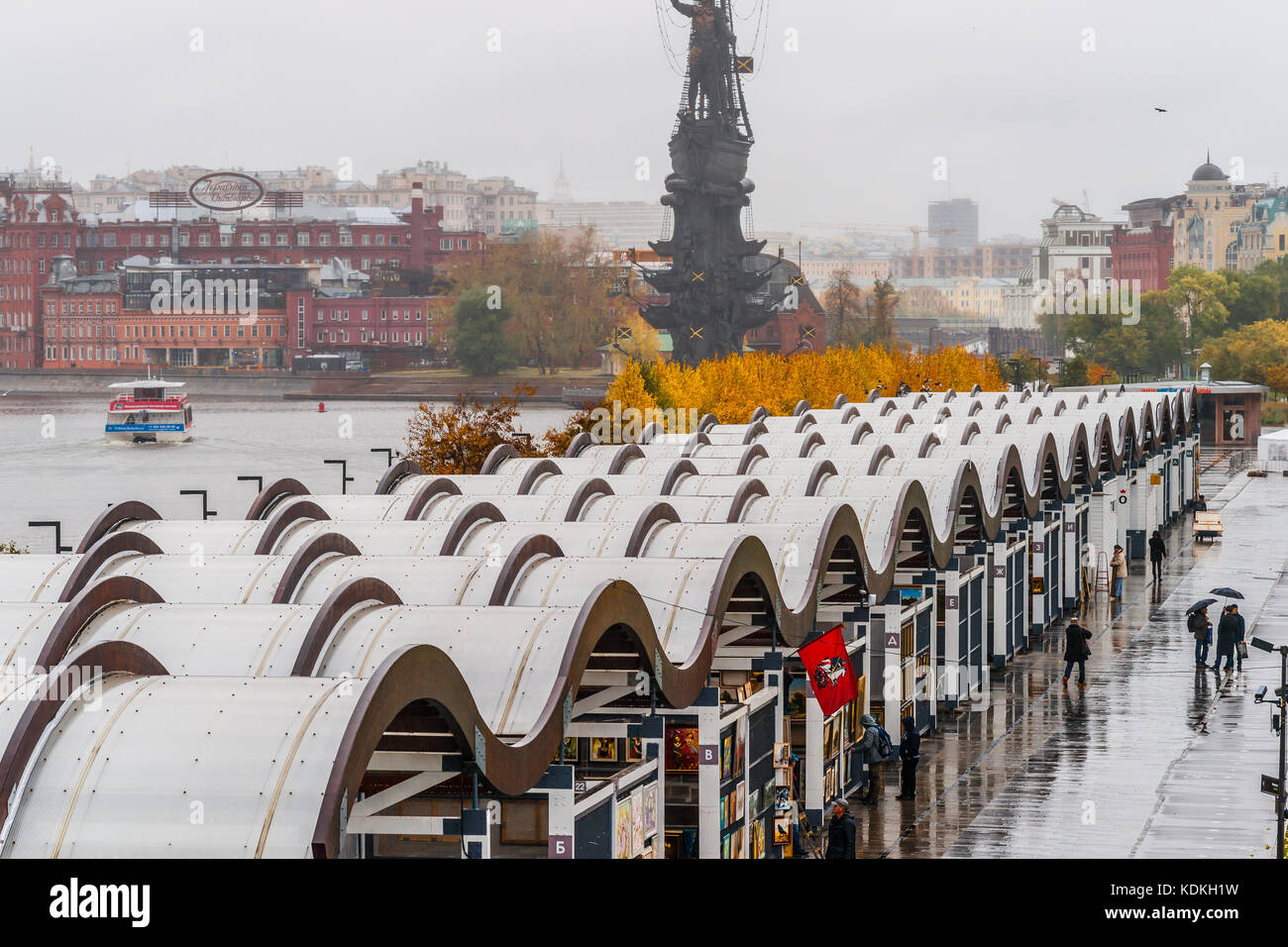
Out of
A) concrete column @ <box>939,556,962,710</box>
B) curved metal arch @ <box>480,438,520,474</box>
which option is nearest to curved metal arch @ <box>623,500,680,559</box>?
concrete column @ <box>939,556,962,710</box>

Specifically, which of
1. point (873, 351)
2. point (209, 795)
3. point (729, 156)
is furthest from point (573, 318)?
point (209, 795)

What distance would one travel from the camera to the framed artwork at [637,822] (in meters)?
16.0

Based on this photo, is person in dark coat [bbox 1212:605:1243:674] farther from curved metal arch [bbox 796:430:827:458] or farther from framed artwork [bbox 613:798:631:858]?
framed artwork [bbox 613:798:631:858]

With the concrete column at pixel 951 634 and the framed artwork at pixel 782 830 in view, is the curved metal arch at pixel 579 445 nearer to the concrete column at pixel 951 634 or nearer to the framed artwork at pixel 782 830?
the concrete column at pixel 951 634

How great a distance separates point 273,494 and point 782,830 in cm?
1067

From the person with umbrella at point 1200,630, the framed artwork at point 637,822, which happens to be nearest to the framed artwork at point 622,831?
the framed artwork at point 637,822

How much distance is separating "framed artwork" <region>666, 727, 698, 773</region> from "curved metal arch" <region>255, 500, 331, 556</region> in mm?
6420

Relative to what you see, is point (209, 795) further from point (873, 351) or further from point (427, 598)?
point (873, 351)

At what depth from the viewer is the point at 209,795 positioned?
1069 centimetres

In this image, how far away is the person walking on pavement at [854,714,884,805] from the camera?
24219mm

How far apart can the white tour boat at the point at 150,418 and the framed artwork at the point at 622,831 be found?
102 meters

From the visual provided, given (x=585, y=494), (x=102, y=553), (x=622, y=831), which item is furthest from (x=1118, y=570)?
(x=622, y=831)

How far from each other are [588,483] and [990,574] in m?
9.63
